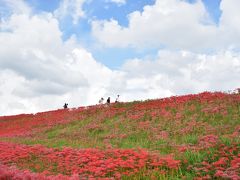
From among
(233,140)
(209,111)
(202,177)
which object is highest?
(209,111)

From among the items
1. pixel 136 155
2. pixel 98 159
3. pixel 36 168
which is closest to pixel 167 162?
pixel 136 155

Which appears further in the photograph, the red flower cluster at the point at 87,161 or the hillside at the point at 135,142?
the red flower cluster at the point at 87,161

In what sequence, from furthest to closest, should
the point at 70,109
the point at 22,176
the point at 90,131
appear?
the point at 70,109
the point at 90,131
the point at 22,176

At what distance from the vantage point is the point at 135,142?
2156 cm

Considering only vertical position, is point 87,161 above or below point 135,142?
below

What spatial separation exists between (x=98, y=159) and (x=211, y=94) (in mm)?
16296

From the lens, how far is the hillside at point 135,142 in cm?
1414

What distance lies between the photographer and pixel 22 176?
9078 mm

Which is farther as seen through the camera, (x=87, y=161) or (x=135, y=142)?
(x=135, y=142)

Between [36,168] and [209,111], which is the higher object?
[209,111]

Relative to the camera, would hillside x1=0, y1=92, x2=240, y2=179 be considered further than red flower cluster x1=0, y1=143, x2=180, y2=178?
No

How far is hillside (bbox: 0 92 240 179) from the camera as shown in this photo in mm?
14137

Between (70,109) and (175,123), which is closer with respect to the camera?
(175,123)

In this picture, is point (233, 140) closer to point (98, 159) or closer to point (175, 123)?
point (98, 159)
